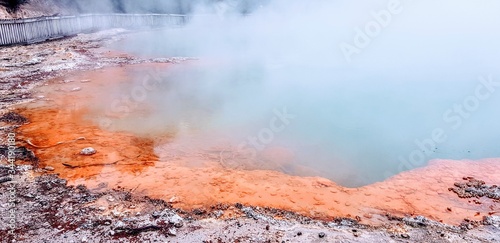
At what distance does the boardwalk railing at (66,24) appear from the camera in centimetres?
1045

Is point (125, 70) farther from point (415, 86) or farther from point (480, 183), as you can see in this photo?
point (480, 183)

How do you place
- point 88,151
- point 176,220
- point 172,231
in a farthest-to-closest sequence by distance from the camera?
point 88,151, point 176,220, point 172,231

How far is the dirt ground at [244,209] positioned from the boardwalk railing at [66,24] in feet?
23.9

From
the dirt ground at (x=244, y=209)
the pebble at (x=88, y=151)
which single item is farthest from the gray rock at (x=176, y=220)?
the pebble at (x=88, y=151)

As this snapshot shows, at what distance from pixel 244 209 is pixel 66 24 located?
1338cm

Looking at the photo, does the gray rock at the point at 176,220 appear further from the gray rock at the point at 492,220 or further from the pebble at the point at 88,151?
the gray rock at the point at 492,220

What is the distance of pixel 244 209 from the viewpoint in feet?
11.9

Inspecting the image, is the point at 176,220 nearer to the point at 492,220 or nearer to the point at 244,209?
the point at 244,209

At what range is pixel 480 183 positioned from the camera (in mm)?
4406

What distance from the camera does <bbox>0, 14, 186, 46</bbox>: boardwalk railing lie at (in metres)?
10.5

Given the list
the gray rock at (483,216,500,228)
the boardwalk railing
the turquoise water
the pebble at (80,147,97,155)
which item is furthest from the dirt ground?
the boardwalk railing

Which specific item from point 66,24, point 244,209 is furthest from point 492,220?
point 66,24

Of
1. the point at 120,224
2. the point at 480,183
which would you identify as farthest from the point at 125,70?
the point at 480,183

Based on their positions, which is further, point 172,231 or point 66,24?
point 66,24
